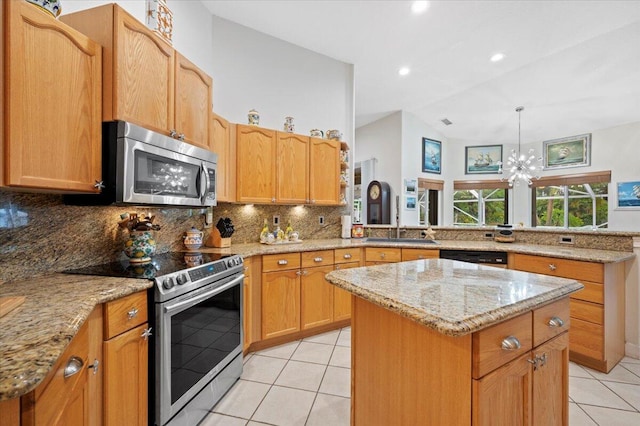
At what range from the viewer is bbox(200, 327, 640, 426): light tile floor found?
164cm

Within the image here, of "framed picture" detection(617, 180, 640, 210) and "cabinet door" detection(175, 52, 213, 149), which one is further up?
"cabinet door" detection(175, 52, 213, 149)

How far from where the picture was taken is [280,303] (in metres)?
2.51

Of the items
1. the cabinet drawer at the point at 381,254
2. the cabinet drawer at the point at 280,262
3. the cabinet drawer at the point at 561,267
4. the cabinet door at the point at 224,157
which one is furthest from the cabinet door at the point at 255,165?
the cabinet drawer at the point at 561,267

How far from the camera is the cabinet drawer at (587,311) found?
2.06m

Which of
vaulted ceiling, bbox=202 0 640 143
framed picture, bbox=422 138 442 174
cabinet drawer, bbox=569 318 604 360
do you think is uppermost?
vaulted ceiling, bbox=202 0 640 143

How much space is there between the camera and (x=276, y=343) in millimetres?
2559

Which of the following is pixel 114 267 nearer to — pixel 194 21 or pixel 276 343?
pixel 276 343

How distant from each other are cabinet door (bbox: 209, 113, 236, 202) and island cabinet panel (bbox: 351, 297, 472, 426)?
5.82ft

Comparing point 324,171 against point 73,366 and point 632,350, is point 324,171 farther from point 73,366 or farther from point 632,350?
point 632,350

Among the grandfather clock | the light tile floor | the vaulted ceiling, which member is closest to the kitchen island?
the light tile floor

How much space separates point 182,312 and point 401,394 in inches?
46.1

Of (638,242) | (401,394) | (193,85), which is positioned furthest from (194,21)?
(638,242)

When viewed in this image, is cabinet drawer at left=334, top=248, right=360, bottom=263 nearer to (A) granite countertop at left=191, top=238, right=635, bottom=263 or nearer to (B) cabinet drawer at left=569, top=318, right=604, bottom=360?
(A) granite countertop at left=191, top=238, right=635, bottom=263

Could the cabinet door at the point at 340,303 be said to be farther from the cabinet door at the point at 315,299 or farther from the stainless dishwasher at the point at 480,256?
the stainless dishwasher at the point at 480,256
